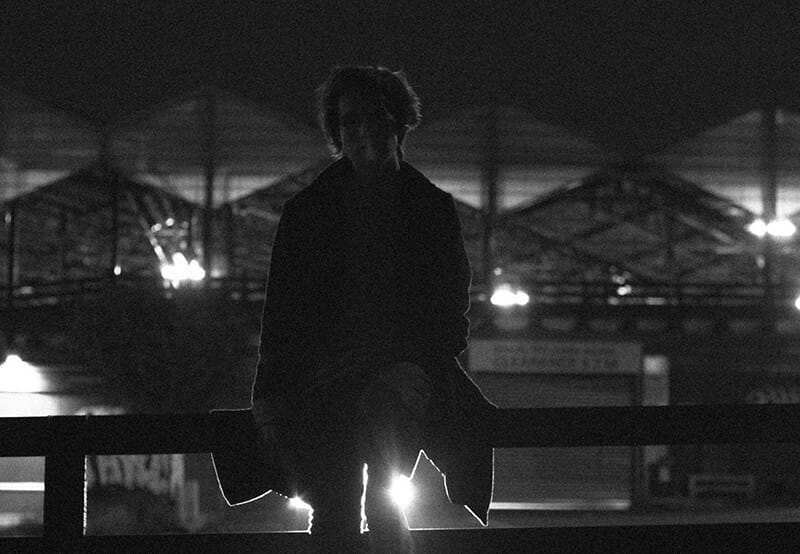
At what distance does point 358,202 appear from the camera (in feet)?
10.1

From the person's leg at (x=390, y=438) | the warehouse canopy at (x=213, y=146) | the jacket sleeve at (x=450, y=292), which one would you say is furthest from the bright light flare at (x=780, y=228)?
the person's leg at (x=390, y=438)

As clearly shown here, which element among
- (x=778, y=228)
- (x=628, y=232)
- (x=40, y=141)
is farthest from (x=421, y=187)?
(x=628, y=232)

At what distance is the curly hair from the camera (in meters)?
3.10

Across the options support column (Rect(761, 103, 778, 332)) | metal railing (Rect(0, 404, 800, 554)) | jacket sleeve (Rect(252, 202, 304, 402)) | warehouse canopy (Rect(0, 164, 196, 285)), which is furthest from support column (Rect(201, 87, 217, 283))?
jacket sleeve (Rect(252, 202, 304, 402))

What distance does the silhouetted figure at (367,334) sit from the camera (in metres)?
2.88

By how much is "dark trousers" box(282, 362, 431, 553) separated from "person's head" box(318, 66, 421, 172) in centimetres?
54

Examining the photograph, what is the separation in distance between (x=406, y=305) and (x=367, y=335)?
11 centimetres

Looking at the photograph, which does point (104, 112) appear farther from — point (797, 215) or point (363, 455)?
point (363, 455)

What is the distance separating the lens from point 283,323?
9.89 ft

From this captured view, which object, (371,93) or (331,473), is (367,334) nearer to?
(331,473)

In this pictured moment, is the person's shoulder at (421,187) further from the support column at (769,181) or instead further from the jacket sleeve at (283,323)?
the support column at (769,181)

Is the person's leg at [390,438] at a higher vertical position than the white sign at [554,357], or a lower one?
lower

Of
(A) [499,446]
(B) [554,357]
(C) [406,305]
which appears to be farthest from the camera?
(B) [554,357]

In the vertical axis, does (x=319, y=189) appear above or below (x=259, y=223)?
below
